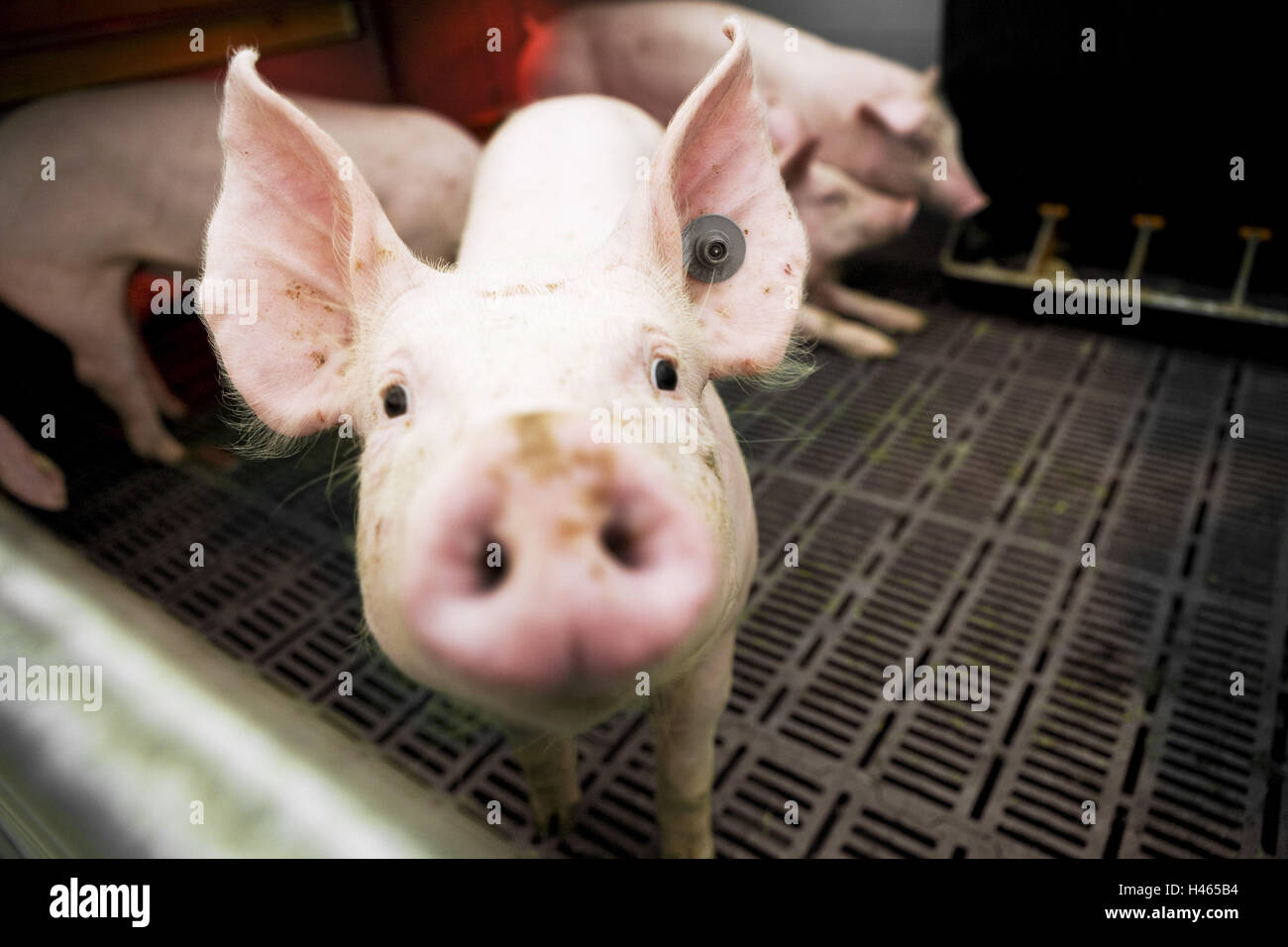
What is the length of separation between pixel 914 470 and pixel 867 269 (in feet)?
5.83

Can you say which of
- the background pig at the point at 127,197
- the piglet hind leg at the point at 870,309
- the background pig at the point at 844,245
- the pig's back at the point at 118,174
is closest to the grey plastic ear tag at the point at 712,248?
the background pig at the point at 127,197

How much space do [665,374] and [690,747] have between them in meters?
0.90

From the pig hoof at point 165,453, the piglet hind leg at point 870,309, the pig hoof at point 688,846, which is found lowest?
the pig hoof at point 688,846

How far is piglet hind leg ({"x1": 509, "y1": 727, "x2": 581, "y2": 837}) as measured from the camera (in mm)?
1678

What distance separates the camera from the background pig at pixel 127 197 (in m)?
2.37

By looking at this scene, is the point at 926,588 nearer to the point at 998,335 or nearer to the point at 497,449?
the point at 998,335

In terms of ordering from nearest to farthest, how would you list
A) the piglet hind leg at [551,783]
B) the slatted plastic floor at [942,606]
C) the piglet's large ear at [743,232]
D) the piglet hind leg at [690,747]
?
the piglet's large ear at [743,232], the piglet hind leg at [690,747], the piglet hind leg at [551,783], the slatted plastic floor at [942,606]

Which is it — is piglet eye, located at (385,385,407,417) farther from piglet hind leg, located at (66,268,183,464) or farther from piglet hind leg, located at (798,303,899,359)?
piglet hind leg, located at (798,303,899,359)

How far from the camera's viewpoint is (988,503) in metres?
2.77

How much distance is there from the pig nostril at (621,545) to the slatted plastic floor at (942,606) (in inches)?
44.3

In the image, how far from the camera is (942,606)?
2404 millimetres

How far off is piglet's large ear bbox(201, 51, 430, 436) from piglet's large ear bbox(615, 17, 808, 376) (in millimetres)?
437

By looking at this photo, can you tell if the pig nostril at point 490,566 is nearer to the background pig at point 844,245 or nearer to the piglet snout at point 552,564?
the piglet snout at point 552,564

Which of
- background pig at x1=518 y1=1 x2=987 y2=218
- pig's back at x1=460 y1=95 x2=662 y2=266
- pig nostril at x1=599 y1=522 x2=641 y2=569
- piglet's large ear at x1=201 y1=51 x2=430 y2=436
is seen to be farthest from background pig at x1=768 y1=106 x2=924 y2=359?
pig nostril at x1=599 y1=522 x2=641 y2=569
